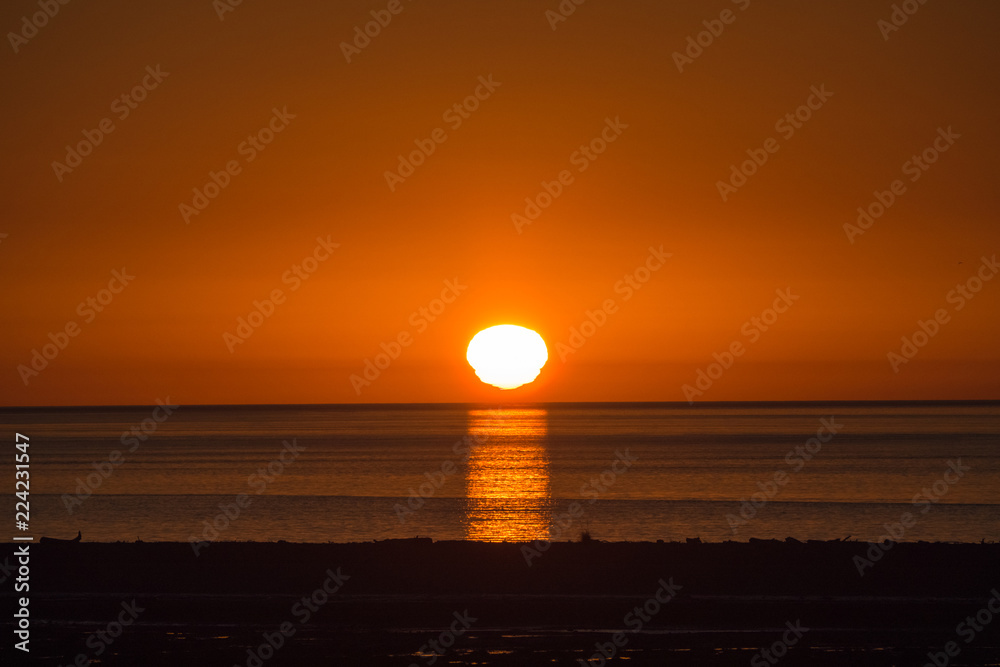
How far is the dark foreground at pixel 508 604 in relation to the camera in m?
14.4

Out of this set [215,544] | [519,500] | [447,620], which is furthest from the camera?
[519,500]

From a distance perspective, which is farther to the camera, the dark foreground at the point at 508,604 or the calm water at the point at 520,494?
the calm water at the point at 520,494

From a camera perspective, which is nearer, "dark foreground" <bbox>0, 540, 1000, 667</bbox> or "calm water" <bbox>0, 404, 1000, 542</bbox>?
"dark foreground" <bbox>0, 540, 1000, 667</bbox>

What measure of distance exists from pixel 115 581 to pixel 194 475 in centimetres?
6323

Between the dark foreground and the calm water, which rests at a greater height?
the calm water

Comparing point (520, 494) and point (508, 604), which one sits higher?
point (520, 494)

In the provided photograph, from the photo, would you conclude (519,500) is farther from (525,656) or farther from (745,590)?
(525,656)

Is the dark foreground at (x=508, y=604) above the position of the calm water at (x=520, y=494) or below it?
below

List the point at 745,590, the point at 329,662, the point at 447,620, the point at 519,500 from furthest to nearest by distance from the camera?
the point at 519,500
the point at 745,590
the point at 447,620
the point at 329,662

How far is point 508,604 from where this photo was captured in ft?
59.1

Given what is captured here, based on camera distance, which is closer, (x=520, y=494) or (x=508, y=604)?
(x=508, y=604)

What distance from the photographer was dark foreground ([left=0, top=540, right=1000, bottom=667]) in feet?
47.3

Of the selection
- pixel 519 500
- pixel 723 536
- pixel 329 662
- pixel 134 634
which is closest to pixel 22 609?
pixel 134 634

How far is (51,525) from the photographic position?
43.8m
